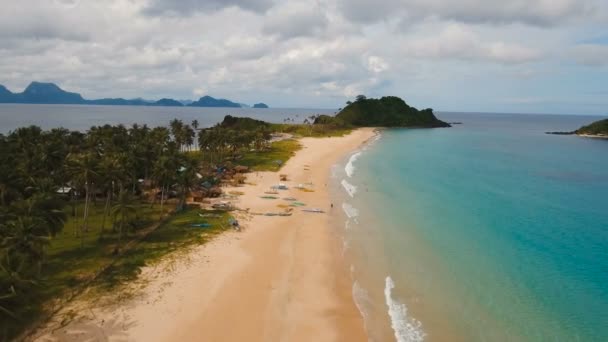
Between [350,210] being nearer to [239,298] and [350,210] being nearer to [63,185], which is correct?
[239,298]

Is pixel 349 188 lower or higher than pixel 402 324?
higher

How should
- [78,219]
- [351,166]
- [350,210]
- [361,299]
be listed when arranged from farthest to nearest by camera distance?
[351,166], [350,210], [78,219], [361,299]

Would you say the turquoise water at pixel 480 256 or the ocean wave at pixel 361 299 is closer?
the turquoise water at pixel 480 256

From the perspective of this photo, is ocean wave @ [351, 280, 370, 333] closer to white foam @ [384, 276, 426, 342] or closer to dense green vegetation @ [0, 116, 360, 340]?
white foam @ [384, 276, 426, 342]

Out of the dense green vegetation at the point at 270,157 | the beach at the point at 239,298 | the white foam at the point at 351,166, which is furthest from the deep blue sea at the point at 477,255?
the dense green vegetation at the point at 270,157

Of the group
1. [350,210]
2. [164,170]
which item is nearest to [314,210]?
[350,210]

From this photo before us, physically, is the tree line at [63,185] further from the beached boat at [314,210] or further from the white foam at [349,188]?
the white foam at [349,188]

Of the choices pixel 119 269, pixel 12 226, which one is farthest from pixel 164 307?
pixel 12 226
